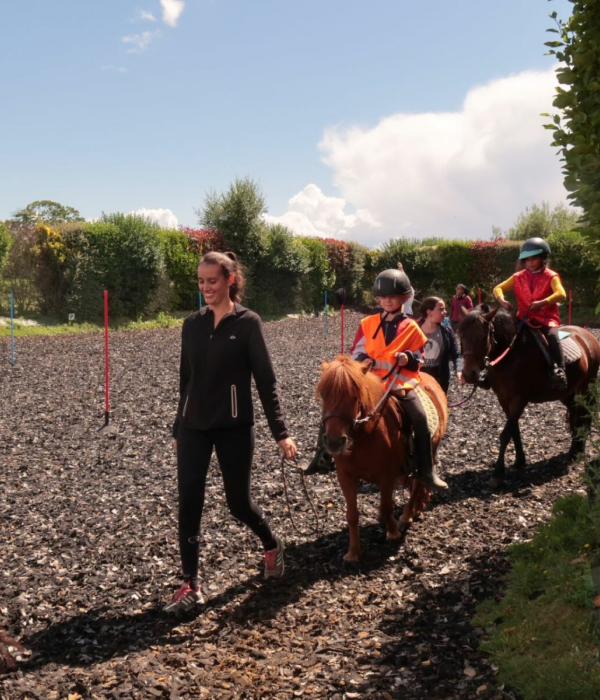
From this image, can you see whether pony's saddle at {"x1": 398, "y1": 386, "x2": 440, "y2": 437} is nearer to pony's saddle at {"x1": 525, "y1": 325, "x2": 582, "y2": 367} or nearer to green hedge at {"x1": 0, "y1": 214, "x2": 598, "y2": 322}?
pony's saddle at {"x1": 525, "y1": 325, "x2": 582, "y2": 367}

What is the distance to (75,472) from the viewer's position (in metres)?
7.13

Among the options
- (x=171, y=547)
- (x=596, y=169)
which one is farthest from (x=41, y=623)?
(x=596, y=169)

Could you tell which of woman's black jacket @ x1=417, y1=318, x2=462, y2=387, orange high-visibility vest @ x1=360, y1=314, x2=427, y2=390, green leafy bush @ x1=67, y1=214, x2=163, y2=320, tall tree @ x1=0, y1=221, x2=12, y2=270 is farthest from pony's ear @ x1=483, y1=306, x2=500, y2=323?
tall tree @ x1=0, y1=221, x2=12, y2=270

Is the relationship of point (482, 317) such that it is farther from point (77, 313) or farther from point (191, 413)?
point (77, 313)

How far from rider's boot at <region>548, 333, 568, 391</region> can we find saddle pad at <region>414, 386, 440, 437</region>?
7.54 feet

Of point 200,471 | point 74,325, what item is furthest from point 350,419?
point 74,325

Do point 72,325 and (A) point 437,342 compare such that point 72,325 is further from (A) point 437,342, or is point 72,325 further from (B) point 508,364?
(B) point 508,364

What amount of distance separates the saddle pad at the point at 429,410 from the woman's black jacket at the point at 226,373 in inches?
64.0

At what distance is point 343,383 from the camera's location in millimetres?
4297

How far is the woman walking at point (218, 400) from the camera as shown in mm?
4012

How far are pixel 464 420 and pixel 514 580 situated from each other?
5.36 meters

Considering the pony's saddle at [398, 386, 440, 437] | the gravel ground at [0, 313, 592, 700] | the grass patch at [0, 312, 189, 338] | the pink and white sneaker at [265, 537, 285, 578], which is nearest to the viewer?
the gravel ground at [0, 313, 592, 700]

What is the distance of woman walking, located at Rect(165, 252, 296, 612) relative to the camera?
401 cm

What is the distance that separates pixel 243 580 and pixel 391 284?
8.07ft
